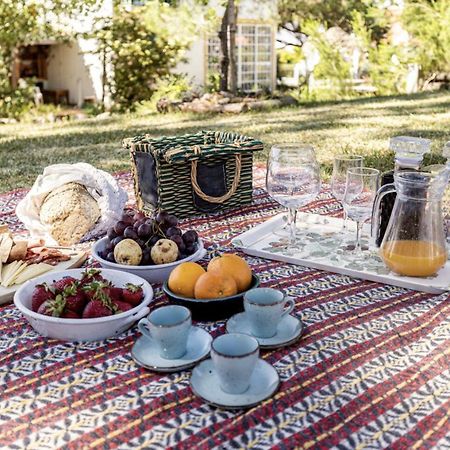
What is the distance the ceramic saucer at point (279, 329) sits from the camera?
3.81ft

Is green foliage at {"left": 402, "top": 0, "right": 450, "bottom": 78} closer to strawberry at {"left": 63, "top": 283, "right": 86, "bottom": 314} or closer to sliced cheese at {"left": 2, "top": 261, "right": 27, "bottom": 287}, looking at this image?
sliced cheese at {"left": 2, "top": 261, "right": 27, "bottom": 287}

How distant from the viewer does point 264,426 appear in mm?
943

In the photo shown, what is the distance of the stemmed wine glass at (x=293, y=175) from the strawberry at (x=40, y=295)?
63 cm

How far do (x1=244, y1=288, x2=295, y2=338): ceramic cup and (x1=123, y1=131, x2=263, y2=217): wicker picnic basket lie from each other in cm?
95

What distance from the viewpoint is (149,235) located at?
5.02ft

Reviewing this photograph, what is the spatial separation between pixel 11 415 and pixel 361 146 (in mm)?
4365

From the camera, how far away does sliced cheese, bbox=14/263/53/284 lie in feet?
4.77

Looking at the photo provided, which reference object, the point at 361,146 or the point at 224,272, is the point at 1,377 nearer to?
the point at 224,272

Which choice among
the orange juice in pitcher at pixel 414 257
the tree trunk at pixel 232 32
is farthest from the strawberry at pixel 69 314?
the tree trunk at pixel 232 32

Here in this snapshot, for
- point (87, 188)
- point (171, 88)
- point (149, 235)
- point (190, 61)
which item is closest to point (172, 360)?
point (149, 235)

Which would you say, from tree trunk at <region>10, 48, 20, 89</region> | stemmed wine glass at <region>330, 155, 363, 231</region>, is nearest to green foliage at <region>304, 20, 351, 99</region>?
tree trunk at <region>10, 48, 20, 89</region>

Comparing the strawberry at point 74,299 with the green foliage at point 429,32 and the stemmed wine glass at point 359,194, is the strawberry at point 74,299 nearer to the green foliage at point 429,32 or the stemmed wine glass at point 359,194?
the stemmed wine glass at point 359,194

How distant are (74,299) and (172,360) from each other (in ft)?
0.78

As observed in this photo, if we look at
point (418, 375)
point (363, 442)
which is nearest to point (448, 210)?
point (418, 375)
